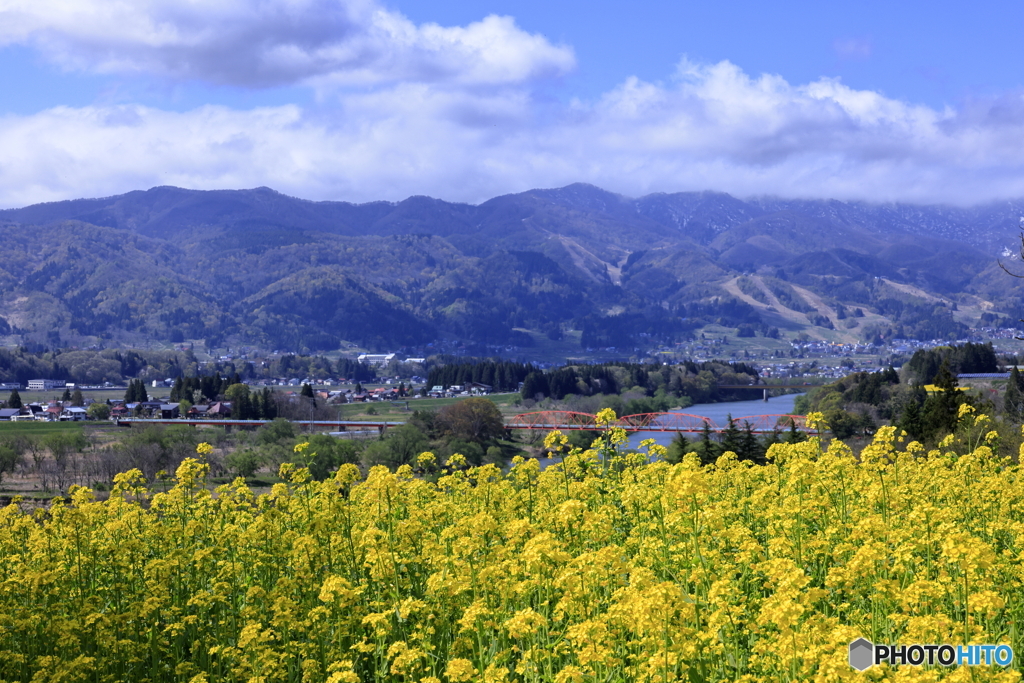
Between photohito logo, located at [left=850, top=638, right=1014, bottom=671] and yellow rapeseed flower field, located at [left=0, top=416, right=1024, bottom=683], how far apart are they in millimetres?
109

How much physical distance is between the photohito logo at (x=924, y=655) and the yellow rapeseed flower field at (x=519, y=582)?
11cm

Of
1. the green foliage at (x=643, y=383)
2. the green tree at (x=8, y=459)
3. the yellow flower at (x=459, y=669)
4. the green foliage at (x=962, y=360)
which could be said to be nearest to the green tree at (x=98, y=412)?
the green tree at (x=8, y=459)

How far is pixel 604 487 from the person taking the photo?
12.5m

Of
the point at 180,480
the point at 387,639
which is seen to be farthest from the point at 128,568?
the point at 387,639

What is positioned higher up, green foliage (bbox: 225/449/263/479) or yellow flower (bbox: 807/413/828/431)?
yellow flower (bbox: 807/413/828/431)

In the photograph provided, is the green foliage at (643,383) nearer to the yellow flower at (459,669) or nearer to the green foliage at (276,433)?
the green foliage at (276,433)

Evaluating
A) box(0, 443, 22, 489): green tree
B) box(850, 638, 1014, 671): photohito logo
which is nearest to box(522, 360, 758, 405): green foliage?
box(0, 443, 22, 489): green tree

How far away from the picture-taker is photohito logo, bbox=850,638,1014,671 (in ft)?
21.2

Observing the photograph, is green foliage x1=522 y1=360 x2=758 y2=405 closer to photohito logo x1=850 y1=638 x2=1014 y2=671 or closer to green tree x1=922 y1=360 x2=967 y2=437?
green tree x1=922 y1=360 x2=967 y2=437

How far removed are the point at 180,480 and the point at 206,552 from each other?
252 centimetres

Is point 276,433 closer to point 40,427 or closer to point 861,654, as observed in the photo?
point 40,427

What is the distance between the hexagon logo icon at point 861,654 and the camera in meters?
6.54

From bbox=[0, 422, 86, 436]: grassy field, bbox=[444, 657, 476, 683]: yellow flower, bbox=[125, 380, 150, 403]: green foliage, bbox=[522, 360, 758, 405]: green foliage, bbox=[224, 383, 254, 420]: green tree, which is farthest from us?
bbox=[522, 360, 758, 405]: green foliage

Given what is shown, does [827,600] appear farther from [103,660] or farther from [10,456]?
[10,456]
